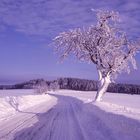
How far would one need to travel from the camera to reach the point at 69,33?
38.3m

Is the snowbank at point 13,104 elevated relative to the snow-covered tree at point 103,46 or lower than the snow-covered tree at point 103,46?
lower

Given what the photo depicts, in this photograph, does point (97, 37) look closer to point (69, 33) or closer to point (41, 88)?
point (69, 33)

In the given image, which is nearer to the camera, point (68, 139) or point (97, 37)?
point (68, 139)

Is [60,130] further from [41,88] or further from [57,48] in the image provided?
[41,88]

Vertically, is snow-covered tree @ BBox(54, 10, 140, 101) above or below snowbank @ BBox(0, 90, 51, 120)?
above

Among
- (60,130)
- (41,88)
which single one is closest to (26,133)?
(60,130)

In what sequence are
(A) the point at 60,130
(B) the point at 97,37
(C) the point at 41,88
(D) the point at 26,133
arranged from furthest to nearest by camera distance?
(C) the point at 41,88 → (B) the point at 97,37 → (A) the point at 60,130 → (D) the point at 26,133

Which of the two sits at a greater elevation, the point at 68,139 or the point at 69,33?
the point at 69,33

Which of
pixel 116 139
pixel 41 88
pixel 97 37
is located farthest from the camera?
pixel 41 88

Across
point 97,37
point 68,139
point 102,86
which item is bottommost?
point 68,139

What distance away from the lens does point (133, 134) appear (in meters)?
13.2

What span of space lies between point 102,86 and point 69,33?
665 cm

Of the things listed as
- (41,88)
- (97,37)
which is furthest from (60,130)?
(41,88)

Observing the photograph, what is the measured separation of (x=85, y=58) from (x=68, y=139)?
1012 inches
